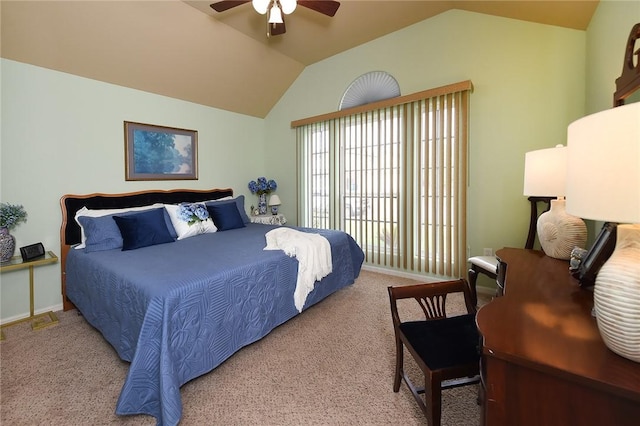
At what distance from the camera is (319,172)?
14.3 feet

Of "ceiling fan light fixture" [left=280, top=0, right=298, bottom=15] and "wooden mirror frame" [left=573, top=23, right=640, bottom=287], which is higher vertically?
"ceiling fan light fixture" [left=280, top=0, right=298, bottom=15]

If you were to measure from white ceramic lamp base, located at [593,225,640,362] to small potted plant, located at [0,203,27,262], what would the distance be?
12.4 ft

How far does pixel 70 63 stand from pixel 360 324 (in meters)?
3.81

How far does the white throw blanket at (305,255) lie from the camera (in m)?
2.35

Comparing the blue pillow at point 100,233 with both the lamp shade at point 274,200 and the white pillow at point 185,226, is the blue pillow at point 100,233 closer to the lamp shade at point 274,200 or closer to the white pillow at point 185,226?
the white pillow at point 185,226

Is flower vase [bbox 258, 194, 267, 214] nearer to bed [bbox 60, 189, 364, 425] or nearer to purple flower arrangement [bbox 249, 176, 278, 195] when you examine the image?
purple flower arrangement [bbox 249, 176, 278, 195]

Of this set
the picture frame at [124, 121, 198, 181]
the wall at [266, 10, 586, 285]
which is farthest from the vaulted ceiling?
the picture frame at [124, 121, 198, 181]

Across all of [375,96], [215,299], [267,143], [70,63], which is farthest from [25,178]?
[375,96]

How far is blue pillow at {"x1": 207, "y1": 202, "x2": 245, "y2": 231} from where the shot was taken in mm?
3480

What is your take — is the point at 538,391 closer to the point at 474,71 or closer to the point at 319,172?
the point at 474,71

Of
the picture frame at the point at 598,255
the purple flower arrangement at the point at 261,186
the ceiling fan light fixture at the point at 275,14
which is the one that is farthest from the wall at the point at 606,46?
the purple flower arrangement at the point at 261,186

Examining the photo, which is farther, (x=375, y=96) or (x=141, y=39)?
(x=375, y=96)

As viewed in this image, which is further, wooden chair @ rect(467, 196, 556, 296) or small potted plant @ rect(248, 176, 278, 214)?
small potted plant @ rect(248, 176, 278, 214)

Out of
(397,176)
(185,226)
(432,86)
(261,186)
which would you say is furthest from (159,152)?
(432,86)
